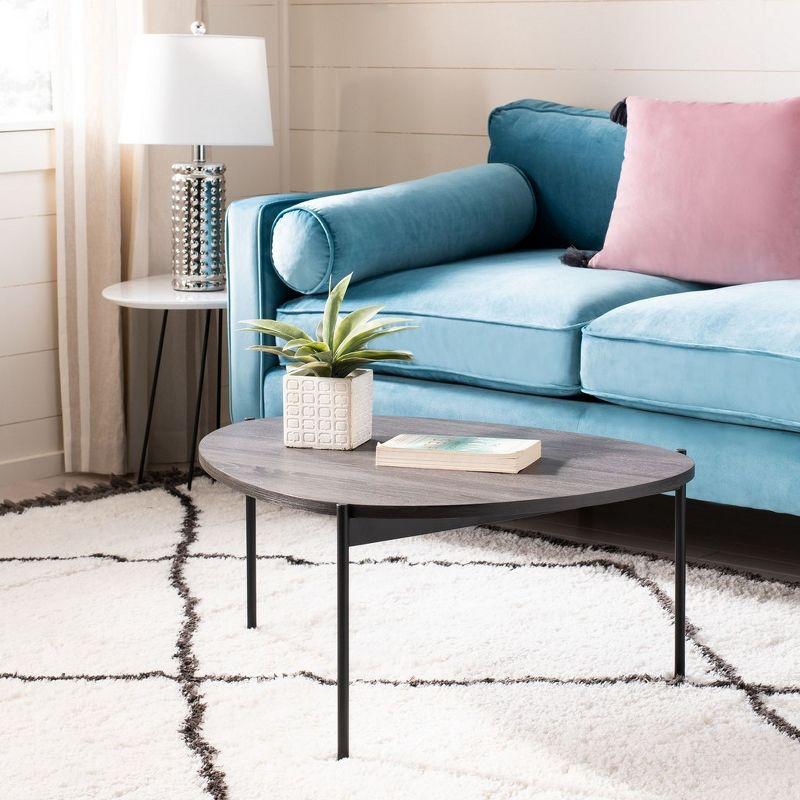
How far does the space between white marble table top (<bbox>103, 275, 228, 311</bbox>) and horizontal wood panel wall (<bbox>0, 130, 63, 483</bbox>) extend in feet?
0.69

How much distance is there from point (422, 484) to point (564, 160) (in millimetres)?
1721

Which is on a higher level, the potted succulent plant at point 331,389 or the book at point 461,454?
the potted succulent plant at point 331,389

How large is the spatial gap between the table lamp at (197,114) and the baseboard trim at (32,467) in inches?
23.2

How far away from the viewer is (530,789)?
1.66 meters

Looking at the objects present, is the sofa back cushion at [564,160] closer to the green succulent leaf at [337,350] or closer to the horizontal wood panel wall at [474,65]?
the horizontal wood panel wall at [474,65]

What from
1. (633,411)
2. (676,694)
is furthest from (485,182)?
(676,694)

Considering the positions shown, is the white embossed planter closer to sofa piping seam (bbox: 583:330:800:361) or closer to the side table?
sofa piping seam (bbox: 583:330:800:361)

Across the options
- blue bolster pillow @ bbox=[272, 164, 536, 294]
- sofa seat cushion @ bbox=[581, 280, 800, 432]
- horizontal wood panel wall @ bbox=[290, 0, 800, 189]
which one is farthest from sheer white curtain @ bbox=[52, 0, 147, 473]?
sofa seat cushion @ bbox=[581, 280, 800, 432]

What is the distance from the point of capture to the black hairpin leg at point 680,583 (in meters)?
1.96

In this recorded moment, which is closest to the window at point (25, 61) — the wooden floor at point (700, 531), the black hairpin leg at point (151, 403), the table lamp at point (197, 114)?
the table lamp at point (197, 114)

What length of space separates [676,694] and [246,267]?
150 centimetres

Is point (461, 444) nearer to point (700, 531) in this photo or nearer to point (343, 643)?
point (343, 643)

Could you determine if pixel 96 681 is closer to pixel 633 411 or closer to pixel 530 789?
pixel 530 789

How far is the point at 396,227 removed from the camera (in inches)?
118
